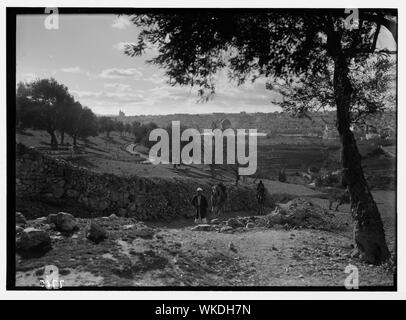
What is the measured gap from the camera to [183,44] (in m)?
7.85

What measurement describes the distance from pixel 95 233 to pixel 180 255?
69.2 inches

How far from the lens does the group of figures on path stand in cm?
870

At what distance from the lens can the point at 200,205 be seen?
8.88 m

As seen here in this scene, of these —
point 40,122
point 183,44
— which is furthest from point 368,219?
point 40,122

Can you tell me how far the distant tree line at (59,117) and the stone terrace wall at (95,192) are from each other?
586 millimetres

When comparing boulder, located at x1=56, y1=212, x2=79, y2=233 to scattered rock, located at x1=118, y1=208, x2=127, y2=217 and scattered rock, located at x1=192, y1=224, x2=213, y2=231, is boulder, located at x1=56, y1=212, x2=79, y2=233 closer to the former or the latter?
scattered rock, located at x1=118, y1=208, x2=127, y2=217

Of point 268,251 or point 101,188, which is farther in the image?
point 101,188

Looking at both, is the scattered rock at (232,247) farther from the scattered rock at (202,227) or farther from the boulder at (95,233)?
the boulder at (95,233)

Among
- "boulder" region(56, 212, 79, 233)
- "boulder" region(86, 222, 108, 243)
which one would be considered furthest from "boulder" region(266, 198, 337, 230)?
"boulder" region(56, 212, 79, 233)

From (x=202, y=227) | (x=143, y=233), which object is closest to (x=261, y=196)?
(x=202, y=227)

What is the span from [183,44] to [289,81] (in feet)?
7.84

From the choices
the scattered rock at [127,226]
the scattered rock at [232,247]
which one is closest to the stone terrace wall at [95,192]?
the scattered rock at [127,226]

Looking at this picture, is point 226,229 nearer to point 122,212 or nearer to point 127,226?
point 127,226

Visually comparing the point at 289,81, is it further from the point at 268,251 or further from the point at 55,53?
the point at 55,53
